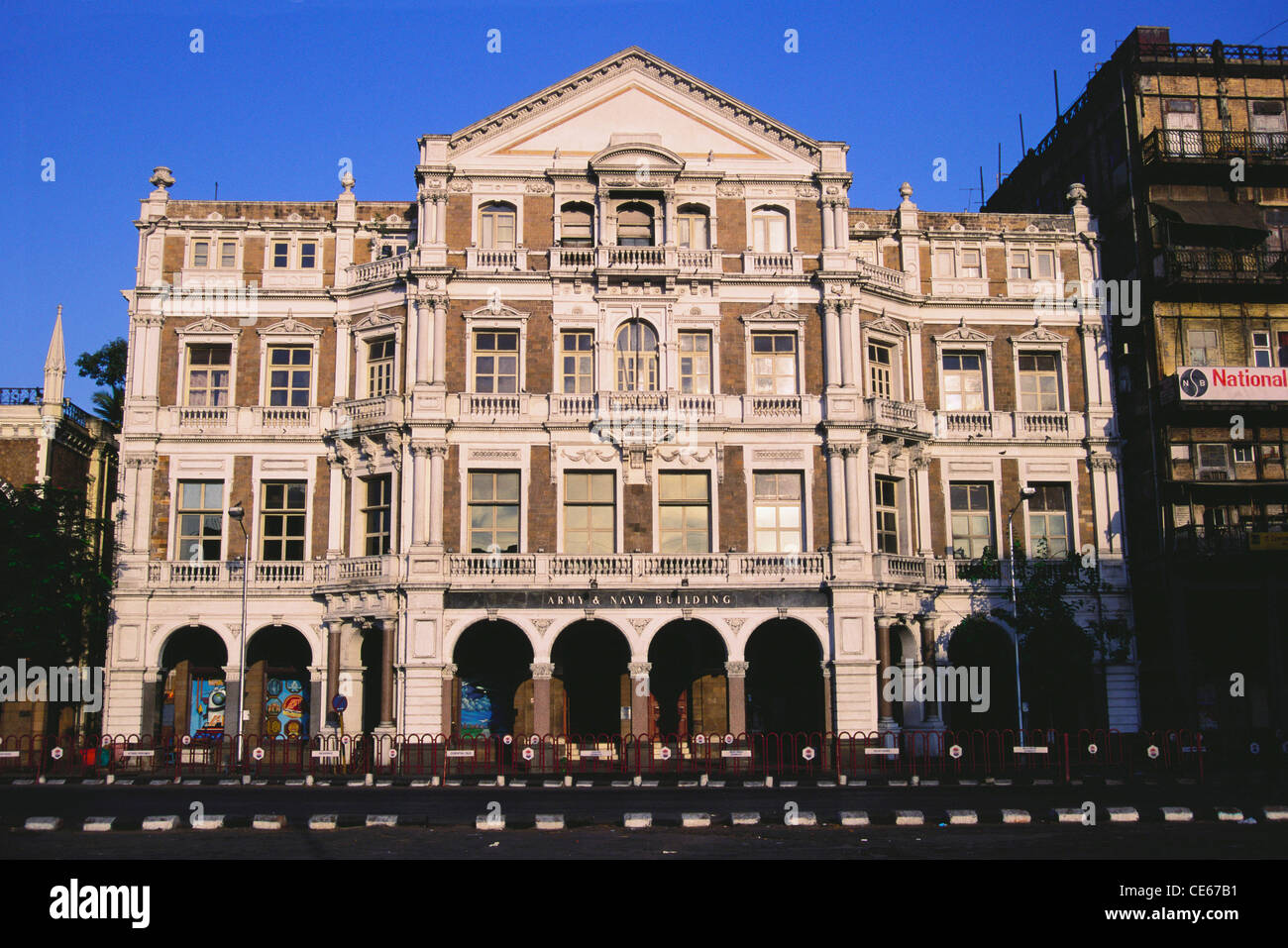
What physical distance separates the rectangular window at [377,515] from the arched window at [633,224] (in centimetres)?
1179

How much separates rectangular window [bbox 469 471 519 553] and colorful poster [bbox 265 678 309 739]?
335 inches

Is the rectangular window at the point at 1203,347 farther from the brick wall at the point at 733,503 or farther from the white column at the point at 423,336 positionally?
Result: the white column at the point at 423,336

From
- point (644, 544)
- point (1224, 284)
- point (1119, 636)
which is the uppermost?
point (1224, 284)

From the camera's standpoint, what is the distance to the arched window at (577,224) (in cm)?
4125

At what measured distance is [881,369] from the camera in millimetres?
42219

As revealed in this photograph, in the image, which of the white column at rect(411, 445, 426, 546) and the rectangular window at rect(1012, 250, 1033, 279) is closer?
the white column at rect(411, 445, 426, 546)

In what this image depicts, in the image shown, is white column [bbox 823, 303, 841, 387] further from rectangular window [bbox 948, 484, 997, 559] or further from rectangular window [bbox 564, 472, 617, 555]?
rectangular window [bbox 564, 472, 617, 555]

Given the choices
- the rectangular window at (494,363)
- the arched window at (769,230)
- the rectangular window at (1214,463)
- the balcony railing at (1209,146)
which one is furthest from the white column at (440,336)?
the rectangular window at (1214,463)

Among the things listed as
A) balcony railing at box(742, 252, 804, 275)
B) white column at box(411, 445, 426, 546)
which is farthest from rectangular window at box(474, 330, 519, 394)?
balcony railing at box(742, 252, 804, 275)

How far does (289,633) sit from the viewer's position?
41.4 metres

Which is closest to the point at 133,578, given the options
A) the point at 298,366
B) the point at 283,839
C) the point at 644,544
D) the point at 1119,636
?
the point at 298,366

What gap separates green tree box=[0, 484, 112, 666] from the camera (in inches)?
1529
